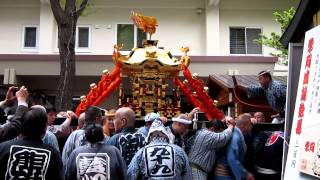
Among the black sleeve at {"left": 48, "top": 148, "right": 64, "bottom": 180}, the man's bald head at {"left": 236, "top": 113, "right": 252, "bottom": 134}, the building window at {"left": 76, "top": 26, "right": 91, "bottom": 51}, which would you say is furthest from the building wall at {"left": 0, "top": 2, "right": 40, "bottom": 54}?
the black sleeve at {"left": 48, "top": 148, "right": 64, "bottom": 180}

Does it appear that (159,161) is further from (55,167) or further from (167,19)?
(167,19)

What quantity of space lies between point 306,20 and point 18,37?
12.4 meters

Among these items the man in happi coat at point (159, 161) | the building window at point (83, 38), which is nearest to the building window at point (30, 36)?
the building window at point (83, 38)

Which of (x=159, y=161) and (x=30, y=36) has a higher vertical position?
(x=30, y=36)

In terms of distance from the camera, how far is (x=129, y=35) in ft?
50.6

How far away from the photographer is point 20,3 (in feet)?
50.4

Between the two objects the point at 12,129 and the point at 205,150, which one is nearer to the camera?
the point at 12,129

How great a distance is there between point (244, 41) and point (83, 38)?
242 inches

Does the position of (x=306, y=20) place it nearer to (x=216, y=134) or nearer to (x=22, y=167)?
(x=216, y=134)

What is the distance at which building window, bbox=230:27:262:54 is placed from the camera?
1539 centimetres

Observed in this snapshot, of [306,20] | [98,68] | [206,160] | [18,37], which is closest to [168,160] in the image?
[206,160]

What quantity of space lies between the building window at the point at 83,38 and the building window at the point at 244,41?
5.46m

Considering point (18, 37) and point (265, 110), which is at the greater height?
point (18, 37)

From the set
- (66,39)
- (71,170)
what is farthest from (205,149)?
(66,39)
